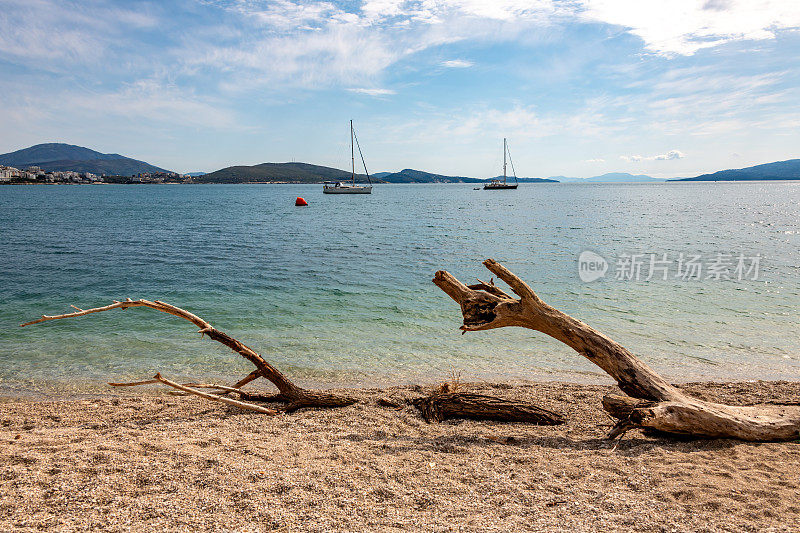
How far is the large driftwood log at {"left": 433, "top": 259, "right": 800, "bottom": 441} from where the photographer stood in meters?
5.35

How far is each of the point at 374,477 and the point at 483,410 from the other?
2407mm

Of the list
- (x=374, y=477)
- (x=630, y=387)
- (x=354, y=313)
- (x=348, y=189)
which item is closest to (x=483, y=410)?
(x=630, y=387)

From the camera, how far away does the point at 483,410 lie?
6496 mm

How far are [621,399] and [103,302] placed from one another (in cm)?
1618

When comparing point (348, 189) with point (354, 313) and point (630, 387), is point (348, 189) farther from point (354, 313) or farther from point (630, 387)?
point (630, 387)

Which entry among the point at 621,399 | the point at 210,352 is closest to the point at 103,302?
the point at 210,352

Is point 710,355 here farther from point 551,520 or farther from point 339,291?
point 339,291

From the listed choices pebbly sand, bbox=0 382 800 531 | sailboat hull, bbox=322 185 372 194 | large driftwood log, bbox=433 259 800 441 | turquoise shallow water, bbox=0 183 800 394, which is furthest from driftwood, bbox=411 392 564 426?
sailboat hull, bbox=322 185 372 194

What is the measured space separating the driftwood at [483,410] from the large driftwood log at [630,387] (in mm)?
1096

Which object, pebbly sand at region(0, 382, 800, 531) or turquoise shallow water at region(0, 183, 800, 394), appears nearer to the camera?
pebbly sand at region(0, 382, 800, 531)

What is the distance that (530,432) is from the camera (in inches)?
235

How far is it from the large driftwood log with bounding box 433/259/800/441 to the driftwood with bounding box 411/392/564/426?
110cm

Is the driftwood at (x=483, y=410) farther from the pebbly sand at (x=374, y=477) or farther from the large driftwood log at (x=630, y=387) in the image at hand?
the large driftwood log at (x=630, y=387)

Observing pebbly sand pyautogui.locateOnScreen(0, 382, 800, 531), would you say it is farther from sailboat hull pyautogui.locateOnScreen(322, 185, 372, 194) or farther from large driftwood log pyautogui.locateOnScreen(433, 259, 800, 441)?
sailboat hull pyautogui.locateOnScreen(322, 185, 372, 194)
